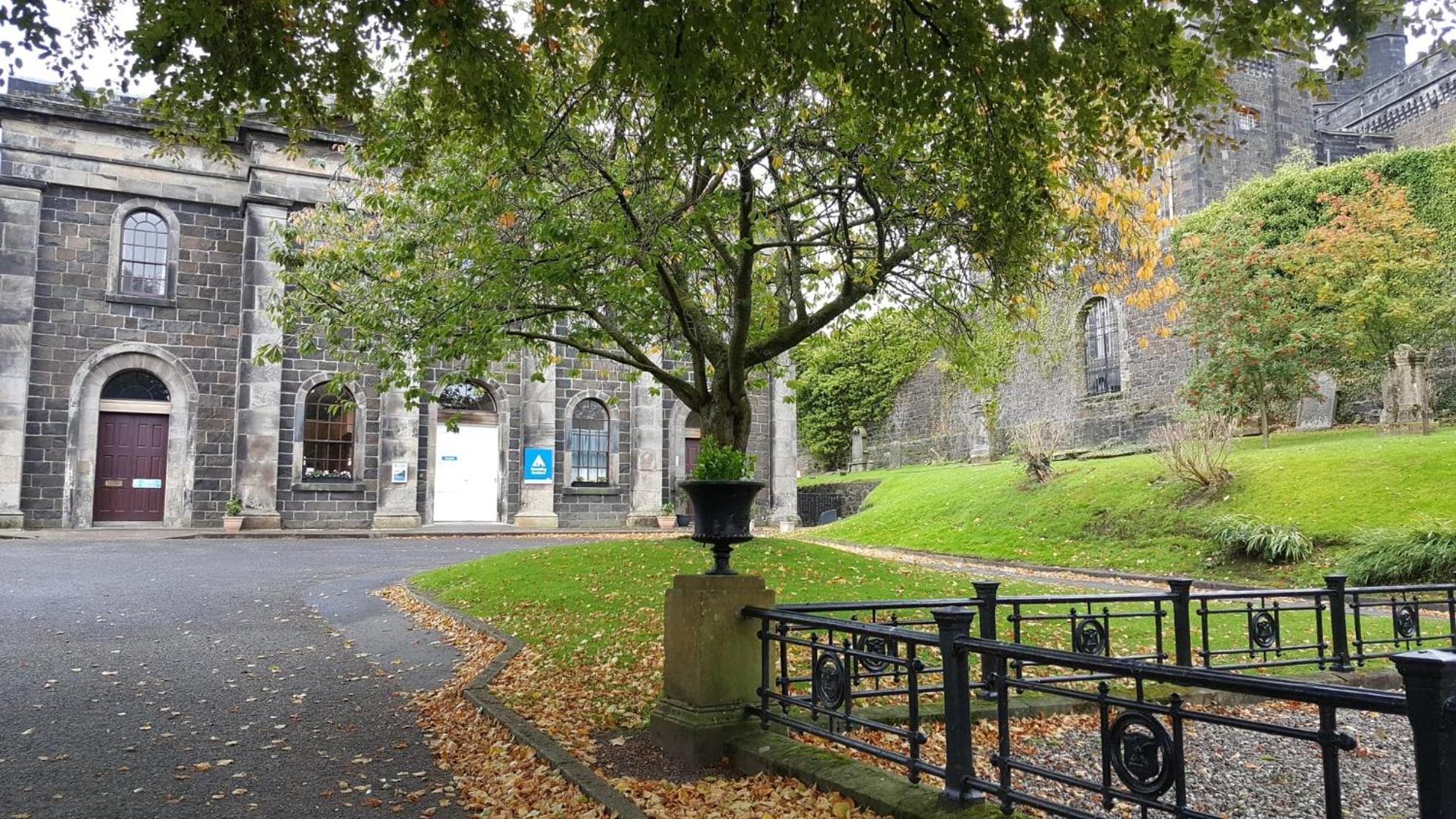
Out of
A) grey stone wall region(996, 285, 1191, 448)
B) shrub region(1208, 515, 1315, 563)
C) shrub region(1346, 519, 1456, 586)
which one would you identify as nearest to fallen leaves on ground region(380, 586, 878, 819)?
shrub region(1346, 519, 1456, 586)

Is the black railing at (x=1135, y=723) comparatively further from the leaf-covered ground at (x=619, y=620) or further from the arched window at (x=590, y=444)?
the arched window at (x=590, y=444)

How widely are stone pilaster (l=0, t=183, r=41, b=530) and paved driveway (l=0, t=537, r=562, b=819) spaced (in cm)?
692

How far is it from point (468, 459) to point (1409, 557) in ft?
66.7

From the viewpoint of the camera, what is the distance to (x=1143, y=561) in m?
16.1

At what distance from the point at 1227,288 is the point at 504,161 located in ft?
55.9

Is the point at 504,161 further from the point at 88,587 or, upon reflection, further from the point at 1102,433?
the point at 1102,433

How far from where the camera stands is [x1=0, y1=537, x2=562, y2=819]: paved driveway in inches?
203

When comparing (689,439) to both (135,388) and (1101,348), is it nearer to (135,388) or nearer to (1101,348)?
(1101,348)

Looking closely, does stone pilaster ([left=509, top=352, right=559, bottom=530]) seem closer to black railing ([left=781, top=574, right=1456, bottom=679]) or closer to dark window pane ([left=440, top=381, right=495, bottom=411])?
dark window pane ([left=440, top=381, right=495, bottom=411])

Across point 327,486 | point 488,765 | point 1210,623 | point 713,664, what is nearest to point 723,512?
point 713,664

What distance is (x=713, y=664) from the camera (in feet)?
18.5

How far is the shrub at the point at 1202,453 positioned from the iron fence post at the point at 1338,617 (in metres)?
10.1

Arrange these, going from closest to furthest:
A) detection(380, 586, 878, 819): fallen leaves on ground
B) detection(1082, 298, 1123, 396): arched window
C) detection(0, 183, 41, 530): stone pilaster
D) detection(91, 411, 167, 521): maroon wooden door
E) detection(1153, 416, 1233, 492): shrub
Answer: detection(380, 586, 878, 819): fallen leaves on ground → detection(1153, 416, 1233, 492): shrub → detection(0, 183, 41, 530): stone pilaster → detection(91, 411, 167, 521): maroon wooden door → detection(1082, 298, 1123, 396): arched window

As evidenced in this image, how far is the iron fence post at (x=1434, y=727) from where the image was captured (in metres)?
2.52
